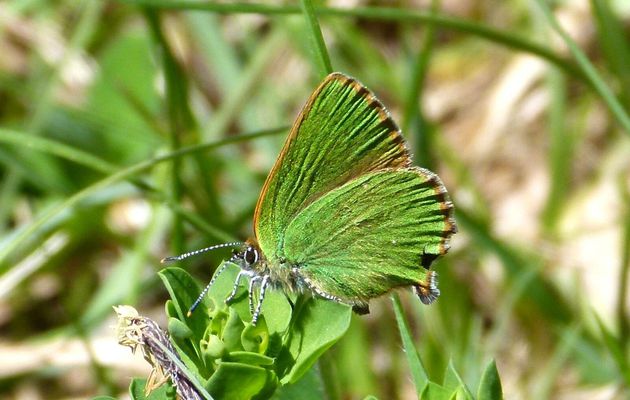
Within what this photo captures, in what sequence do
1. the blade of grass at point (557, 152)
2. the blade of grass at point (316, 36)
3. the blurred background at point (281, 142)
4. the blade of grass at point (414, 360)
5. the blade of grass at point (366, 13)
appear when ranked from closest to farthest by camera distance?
1. the blade of grass at point (414, 360)
2. the blade of grass at point (316, 36)
3. the blade of grass at point (366, 13)
4. the blurred background at point (281, 142)
5. the blade of grass at point (557, 152)

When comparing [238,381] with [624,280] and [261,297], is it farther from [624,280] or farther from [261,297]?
[624,280]

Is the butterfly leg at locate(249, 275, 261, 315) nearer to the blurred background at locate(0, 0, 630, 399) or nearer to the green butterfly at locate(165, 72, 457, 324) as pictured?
the green butterfly at locate(165, 72, 457, 324)

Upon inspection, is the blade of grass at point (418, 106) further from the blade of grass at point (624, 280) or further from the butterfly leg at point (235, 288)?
the butterfly leg at point (235, 288)

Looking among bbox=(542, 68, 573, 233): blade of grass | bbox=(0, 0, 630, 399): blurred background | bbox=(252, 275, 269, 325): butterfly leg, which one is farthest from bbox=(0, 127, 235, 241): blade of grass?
bbox=(542, 68, 573, 233): blade of grass

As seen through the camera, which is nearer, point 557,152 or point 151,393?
point 151,393

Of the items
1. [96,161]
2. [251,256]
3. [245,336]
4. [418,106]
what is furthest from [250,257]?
[418,106]

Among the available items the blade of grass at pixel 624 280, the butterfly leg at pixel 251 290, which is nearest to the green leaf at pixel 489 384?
the butterfly leg at pixel 251 290
